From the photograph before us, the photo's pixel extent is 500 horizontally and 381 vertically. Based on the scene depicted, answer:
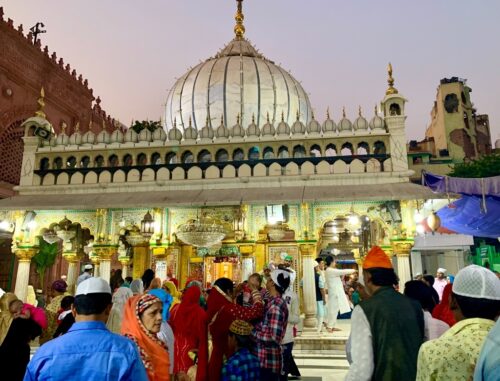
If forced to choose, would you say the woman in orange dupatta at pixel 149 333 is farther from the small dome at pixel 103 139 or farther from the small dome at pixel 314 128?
the small dome at pixel 103 139

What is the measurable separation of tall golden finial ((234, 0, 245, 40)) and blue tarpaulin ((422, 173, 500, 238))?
1387 centimetres

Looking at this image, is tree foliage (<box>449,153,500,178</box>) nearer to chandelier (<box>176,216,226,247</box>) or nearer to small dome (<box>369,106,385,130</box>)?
small dome (<box>369,106,385,130</box>)

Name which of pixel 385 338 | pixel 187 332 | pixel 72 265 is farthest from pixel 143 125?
pixel 385 338

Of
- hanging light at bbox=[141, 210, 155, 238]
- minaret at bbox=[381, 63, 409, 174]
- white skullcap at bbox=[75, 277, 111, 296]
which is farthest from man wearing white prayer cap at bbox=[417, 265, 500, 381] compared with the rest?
hanging light at bbox=[141, 210, 155, 238]

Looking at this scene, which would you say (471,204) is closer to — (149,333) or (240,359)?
(240,359)

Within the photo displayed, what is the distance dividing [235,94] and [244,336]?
1323 centimetres

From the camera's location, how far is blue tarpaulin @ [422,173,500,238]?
7.89 metres

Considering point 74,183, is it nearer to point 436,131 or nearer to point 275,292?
point 275,292

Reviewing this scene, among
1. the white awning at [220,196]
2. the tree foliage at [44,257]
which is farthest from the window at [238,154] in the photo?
the tree foliage at [44,257]

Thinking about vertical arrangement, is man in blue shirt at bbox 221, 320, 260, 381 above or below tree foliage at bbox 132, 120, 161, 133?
below

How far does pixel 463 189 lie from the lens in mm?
7996

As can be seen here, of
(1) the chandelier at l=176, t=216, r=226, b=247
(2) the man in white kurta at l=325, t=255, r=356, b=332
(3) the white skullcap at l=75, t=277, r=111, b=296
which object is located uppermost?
(1) the chandelier at l=176, t=216, r=226, b=247

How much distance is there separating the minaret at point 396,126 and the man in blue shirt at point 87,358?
977cm

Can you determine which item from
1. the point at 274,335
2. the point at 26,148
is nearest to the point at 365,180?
the point at 274,335
